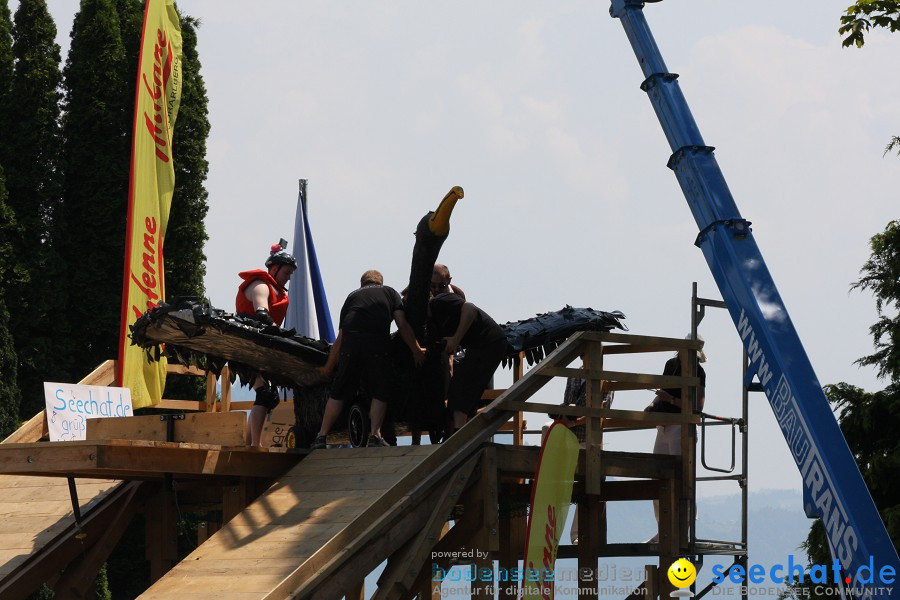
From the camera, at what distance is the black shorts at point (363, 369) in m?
10.3

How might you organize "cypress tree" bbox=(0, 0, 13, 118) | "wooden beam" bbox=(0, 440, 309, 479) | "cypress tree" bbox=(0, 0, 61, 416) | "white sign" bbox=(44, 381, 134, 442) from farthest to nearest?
"cypress tree" bbox=(0, 0, 13, 118) → "cypress tree" bbox=(0, 0, 61, 416) → "white sign" bbox=(44, 381, 134, 442) → "wooden beam" bbox=(0, 440, 309, 479)

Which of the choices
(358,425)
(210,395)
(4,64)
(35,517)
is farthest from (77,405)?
(4,64)

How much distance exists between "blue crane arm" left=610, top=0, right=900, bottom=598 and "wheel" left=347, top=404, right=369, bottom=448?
2.84 m

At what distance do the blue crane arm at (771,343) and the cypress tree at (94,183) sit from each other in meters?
9.60

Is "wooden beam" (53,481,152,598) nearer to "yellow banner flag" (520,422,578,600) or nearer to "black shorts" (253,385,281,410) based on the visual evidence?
"black shorts" (253,385,281,410)

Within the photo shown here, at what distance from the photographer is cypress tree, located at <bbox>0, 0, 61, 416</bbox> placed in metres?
19.8

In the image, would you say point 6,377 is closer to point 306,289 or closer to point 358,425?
point 306,289

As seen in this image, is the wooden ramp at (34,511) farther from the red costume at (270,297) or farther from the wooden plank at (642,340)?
the wooden plank at (642,340)

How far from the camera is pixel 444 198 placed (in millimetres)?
10023

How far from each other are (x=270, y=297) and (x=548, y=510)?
2.76m

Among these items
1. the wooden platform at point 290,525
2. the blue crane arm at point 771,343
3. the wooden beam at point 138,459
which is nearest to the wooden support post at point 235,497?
the wooden beam at point 138,459

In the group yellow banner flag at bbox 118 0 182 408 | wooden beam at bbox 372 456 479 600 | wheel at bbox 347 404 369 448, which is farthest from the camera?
yellow banner flag at bbox 118 0 182 408

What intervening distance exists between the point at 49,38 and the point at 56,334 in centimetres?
418

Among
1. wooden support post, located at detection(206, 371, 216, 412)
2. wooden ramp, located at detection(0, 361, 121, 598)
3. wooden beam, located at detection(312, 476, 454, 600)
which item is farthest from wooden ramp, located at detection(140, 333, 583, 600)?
wooden support post, located at detection(206, 371, 216, 412)
